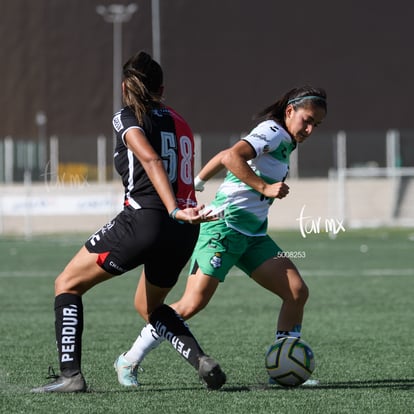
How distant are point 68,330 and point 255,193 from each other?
1.70 metres

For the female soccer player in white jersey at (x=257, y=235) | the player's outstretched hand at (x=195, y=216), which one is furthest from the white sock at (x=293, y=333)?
the player's outstretched hand at (x=195, y=216)

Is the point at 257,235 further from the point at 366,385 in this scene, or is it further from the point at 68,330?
the point at 68,330

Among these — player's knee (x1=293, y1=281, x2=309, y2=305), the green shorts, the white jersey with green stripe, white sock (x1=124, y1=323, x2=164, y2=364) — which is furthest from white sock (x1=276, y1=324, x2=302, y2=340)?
white sock (x1=124, y1=323, x2=164, y2=364)

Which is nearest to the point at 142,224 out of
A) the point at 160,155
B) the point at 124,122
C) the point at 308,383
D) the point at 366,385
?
the point at 160,155

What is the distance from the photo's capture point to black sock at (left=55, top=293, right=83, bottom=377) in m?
6.47

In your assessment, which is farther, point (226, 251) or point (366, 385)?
point (226, 251)

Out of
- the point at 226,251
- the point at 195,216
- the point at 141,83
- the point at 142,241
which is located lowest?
the point at 226,251

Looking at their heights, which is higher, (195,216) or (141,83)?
(141,83)

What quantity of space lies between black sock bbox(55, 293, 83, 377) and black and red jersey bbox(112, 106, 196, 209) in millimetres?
700

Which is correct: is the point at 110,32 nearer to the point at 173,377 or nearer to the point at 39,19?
the point at 39,19

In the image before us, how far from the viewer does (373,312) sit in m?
11.8

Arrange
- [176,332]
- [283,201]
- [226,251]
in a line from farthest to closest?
[283,201] < [226,251] < [176,332]

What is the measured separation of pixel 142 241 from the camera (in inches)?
246

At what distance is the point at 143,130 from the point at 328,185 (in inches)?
1072
